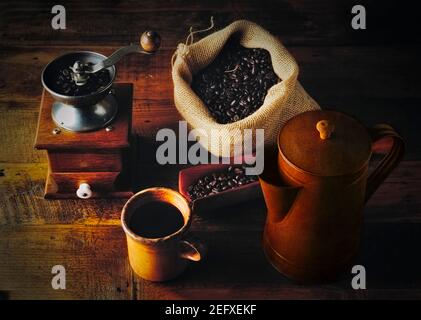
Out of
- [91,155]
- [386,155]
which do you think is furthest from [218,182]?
[386,155]

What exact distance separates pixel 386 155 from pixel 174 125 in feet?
2.05

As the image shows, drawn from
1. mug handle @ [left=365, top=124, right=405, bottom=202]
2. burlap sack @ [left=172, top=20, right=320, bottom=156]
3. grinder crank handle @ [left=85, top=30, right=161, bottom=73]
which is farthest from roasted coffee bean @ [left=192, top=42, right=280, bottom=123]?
mug handle @ [left=365, top=124, right=405, bottom=202]

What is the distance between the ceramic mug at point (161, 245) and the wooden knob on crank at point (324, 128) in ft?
1.11

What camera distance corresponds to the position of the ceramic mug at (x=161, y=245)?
4.92 ft

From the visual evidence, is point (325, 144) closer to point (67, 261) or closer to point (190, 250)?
point (190, 250)

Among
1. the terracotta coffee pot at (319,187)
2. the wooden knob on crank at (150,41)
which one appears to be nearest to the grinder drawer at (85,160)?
the wooden knob on crank at (150,41)

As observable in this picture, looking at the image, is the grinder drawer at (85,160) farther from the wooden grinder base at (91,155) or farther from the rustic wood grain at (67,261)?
the rustic wood grain at (67,261)

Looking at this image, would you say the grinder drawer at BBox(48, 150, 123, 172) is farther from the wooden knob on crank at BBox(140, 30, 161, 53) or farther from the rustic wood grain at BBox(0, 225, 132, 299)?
the wooden knob on crank at BBox(140, 30, 161, 53)

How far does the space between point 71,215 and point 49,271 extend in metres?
0.16

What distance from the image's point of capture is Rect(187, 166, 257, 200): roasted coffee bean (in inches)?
67.5

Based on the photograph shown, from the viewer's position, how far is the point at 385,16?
2.22 meters

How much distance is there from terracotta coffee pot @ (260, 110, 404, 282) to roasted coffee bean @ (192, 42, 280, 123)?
1.01 ft

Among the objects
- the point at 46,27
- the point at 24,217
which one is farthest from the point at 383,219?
the point at 46,27

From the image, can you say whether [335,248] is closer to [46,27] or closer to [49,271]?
[49,271]
